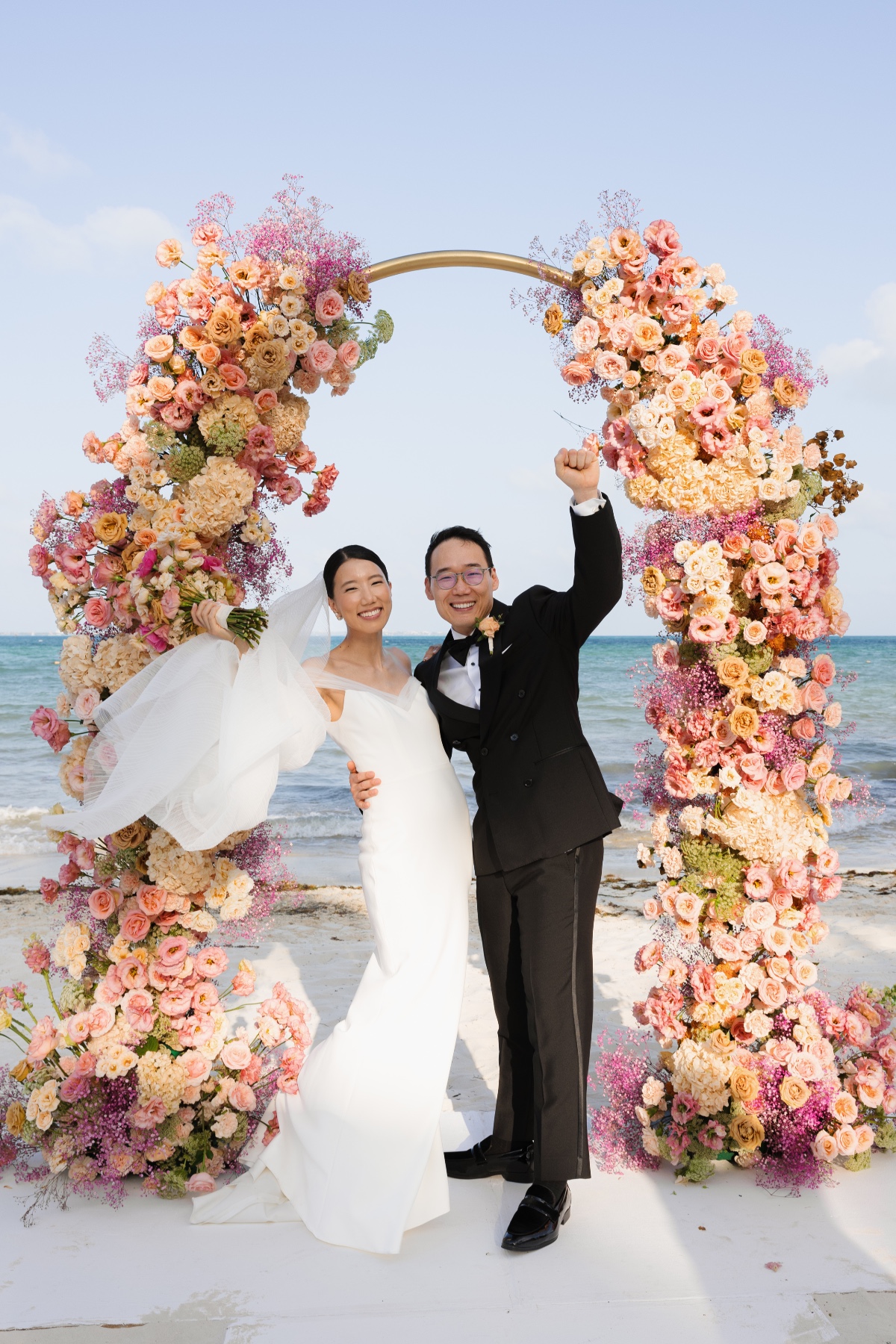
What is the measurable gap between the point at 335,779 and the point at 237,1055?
1217cm

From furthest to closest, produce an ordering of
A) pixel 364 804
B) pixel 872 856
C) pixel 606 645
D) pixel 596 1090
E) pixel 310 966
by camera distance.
→ pixel 606 645
pixel 872 856
pixel 310 966
pixel 596 1090
pixel 364 804

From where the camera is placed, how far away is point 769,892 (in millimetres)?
3885

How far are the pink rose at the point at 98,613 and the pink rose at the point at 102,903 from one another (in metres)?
1.02

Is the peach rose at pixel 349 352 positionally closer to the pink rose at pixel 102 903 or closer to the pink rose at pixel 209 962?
the pink rose at pixel 102 903

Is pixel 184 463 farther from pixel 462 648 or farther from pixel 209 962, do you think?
pixel 209 962

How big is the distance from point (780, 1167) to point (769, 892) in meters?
1.01

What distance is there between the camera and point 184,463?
13.0ft

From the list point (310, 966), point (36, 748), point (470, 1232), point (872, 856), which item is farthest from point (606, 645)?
point (470, 1232)

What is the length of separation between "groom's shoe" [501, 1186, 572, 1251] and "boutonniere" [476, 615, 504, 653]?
6.21 feet

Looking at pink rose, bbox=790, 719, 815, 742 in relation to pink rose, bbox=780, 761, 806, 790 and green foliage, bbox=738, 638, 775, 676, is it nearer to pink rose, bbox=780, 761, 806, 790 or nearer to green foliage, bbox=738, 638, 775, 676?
pink rose, bbox=780, 761, 806, 790

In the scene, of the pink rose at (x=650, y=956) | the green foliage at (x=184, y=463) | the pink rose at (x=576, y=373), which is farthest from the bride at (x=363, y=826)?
the pink rose at (x=576, y=373)

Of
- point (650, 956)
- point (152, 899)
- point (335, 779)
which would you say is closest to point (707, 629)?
point (650, 956)

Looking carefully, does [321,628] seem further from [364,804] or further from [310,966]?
[310,966]

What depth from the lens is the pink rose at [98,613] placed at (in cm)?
387
